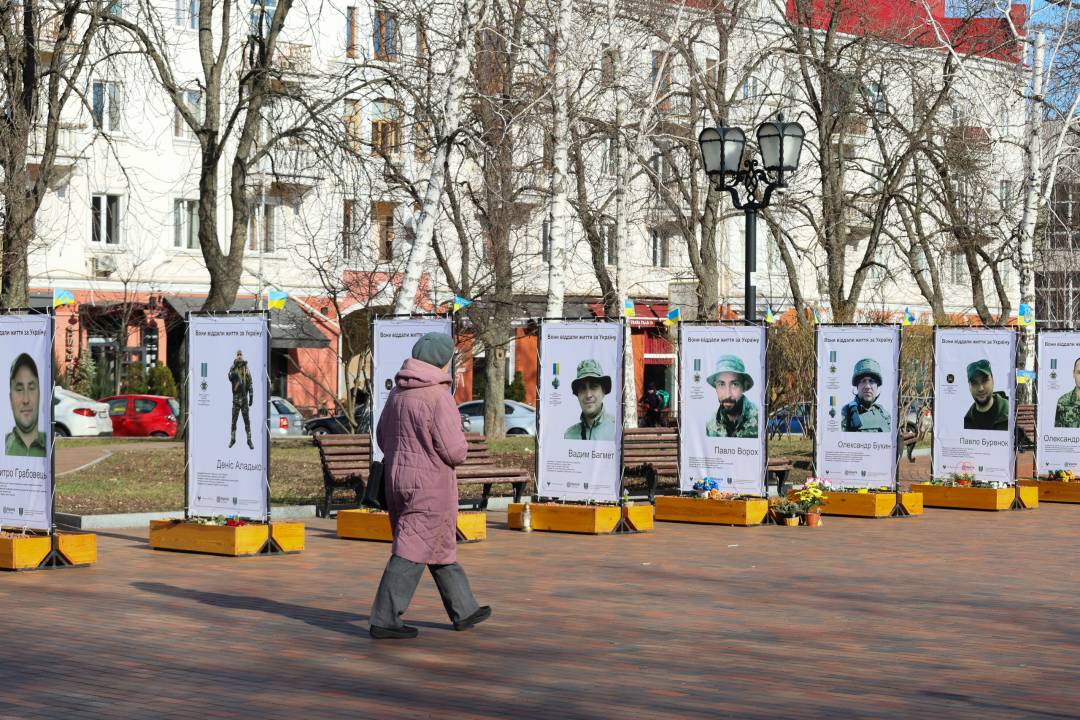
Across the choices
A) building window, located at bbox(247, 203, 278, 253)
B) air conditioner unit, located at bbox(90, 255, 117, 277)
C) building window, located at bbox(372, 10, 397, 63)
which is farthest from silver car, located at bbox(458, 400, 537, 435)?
building window, located at bbox(372, 10, 397, 63)

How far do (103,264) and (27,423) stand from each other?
3358cm

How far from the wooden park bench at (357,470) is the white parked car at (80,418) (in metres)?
22.4

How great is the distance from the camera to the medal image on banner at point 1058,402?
22.3 metres

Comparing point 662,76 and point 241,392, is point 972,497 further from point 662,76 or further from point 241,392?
point 241,392

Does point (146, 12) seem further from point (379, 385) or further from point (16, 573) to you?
point (16, 573)

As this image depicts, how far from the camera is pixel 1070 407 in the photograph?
22391mm

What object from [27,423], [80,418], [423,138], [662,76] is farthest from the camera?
[80,418]

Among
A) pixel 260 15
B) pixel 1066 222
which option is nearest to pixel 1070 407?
pixel 260 15

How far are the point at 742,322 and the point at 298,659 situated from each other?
9.83m

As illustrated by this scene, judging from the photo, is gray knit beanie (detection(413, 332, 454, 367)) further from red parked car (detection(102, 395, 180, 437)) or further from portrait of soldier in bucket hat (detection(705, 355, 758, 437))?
red parked car (detection(102, 395, 180, 437))

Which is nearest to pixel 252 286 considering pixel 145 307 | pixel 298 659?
pixel 145 307

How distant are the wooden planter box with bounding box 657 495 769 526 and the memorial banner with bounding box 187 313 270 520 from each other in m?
5.69

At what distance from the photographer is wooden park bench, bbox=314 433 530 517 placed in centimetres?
1802

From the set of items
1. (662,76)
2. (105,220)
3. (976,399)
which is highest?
(662,76)
